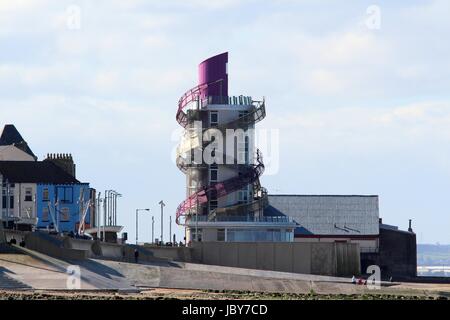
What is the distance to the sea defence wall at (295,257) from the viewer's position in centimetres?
15138

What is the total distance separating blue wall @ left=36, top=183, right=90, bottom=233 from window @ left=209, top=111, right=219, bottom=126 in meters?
27.9

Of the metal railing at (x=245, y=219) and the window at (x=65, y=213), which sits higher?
the window at (x=65, y=213)

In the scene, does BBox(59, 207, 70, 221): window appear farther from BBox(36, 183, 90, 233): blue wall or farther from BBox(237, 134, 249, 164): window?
BBox(237, 134, 249, 164): window

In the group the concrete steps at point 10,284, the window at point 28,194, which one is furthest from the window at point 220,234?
the concrete steps at point 10,284

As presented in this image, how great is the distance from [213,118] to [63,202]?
104 feet

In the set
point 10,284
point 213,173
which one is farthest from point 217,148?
point 10,284

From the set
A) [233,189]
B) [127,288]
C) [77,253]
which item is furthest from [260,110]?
[127,288]

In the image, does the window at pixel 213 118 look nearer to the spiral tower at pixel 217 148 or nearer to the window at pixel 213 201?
the spiral tower at pixel 217 148

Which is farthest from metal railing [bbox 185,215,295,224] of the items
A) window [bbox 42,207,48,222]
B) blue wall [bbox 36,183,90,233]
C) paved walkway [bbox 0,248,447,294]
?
window [bbox 42,207,48,222]

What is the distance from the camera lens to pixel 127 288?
11712 cm

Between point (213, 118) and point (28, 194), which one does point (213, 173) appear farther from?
point (28, 194)

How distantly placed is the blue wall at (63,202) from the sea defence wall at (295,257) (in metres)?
40.4
